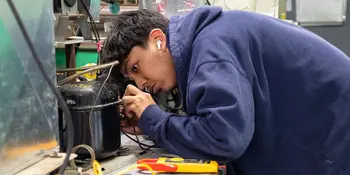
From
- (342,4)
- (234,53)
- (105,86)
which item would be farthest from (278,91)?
(342,4)

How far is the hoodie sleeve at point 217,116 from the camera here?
2.93 ft

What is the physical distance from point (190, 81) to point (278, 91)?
239mm

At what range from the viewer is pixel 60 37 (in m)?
1.48

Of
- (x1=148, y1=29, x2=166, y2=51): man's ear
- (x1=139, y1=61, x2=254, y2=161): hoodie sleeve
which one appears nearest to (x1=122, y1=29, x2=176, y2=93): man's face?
(x1=148, y1=29, x2=166, y2=51): man's ear

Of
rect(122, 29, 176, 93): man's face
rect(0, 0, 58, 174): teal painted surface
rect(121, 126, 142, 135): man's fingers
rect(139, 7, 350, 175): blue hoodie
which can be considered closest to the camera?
rect(0, 0, 58, 174): teal painted surface

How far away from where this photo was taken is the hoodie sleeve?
892 millimetres

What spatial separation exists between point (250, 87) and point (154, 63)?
28 cm

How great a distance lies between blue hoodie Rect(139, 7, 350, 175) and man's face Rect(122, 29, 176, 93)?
0.07 meters

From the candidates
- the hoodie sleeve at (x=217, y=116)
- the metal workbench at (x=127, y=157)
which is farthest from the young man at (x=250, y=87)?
the metal workbench at (x=127, y=157)

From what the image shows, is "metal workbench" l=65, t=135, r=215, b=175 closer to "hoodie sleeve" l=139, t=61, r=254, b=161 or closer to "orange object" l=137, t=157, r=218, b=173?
"orange object" l=137, t=157, r=218, b=173

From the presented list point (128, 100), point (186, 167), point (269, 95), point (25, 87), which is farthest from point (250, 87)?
point (25, 87)

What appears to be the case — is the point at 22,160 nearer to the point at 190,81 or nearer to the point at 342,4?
the point at 190,81

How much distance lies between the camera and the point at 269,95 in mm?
1038

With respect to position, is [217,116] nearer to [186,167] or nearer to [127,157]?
[186,167]
